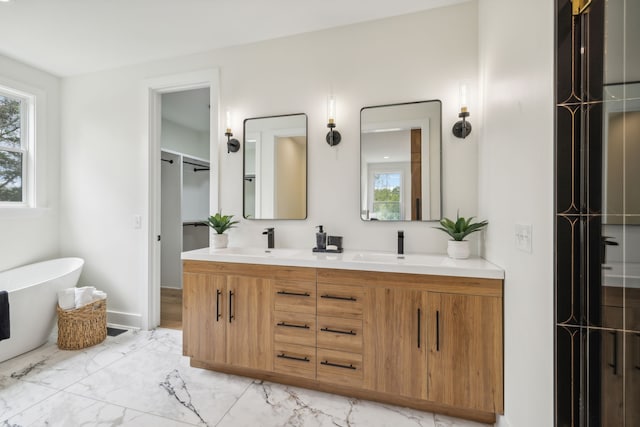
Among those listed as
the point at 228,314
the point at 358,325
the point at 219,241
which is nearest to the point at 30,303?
the point at 219,241

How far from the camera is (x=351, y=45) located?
2275 mm

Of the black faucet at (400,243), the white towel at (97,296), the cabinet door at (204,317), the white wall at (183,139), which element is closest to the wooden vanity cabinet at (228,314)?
the cabinet door at (204,317)

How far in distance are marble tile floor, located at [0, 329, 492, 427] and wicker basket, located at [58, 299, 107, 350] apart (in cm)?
15

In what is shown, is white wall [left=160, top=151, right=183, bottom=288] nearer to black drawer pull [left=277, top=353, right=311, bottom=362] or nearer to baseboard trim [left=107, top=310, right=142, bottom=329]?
baseboard trim [left=107, top=310, right=142, bottom=329]

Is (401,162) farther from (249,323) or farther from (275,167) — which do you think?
(249,323)

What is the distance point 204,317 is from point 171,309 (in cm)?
172

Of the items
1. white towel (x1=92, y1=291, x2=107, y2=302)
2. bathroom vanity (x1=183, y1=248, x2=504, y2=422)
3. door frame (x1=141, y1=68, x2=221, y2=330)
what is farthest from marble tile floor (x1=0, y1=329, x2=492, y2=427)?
door frame (x1=141, y1=68, x2=221, y2=330)

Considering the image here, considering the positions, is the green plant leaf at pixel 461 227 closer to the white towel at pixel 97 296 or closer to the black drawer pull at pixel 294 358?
the black drawer pull at pixel 294 358

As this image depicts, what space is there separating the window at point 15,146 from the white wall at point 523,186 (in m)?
4.13

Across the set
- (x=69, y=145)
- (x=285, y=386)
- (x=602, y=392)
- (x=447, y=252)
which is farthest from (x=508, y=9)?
(x=69, y=145)

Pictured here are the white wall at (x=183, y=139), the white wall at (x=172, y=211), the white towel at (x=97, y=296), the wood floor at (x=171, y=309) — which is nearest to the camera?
the white towel at (x=97, y=296)

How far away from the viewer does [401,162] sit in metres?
2.16

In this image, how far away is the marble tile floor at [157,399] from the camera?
163 cm

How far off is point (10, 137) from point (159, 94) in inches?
58.6
